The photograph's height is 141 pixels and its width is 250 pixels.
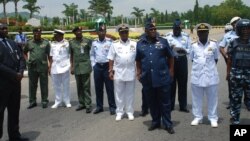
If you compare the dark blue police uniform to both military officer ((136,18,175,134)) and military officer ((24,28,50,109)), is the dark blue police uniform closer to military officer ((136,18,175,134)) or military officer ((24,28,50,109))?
military officer ((136,18,175,134))

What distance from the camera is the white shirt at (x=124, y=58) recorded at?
7.79m

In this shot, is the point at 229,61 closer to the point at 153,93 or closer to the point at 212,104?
the point at 212,104

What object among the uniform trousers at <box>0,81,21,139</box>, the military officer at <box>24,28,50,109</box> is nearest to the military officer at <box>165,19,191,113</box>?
the military officer at <box>24,28,50,109</box>

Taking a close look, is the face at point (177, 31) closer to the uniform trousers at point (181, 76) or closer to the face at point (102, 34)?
the uniform trousers at point (181, 76)

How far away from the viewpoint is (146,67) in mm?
7031

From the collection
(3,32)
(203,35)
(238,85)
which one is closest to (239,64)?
(238,85)

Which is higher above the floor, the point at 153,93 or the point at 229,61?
the point at 229,61

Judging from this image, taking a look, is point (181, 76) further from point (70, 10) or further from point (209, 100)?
point (70, 10)

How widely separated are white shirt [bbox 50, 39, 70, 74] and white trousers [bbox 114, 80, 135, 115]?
1.86 metres

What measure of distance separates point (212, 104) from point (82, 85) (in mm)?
3163

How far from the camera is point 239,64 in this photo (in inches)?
265

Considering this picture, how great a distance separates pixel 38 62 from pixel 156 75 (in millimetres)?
3628

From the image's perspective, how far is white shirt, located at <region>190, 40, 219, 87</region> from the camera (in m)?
7.11

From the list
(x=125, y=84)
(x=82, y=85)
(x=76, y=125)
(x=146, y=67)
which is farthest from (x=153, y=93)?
(x=82, y=85)
